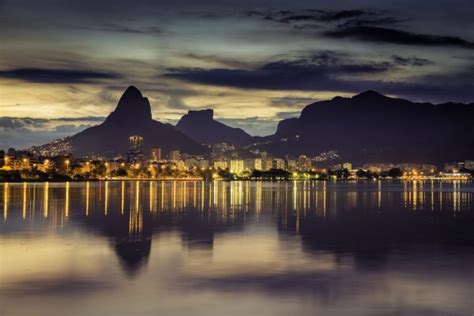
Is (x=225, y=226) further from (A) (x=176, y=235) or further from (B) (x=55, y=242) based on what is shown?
(B) (x=55, y=242)

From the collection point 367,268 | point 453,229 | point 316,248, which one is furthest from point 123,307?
point 453,229

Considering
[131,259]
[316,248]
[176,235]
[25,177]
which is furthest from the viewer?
[25,177]

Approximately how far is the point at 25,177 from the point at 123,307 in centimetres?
16532

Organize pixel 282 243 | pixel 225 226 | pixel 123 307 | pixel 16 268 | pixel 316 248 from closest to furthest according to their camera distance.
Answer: pixel 123 307 → pixel 16 268 → pixel 316 248 → pixel 282 243 → pixel 225 226

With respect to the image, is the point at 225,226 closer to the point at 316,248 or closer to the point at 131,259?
the point at 316,248

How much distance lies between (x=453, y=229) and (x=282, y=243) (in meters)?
10.4

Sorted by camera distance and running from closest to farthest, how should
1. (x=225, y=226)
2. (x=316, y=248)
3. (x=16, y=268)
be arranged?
(x=16, y=268) < (x=316, y=248) < (x=225, y=226)

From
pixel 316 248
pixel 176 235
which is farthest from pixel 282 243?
pixel 176 235

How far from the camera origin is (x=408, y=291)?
15.2 m

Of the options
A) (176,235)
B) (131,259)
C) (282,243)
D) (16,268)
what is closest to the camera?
(16,268)

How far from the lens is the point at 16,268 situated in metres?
18.0

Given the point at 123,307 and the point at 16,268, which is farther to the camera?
the point at 16,268

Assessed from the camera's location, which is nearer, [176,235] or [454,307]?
[454,307]

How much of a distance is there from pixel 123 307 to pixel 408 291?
6359 millimetres
